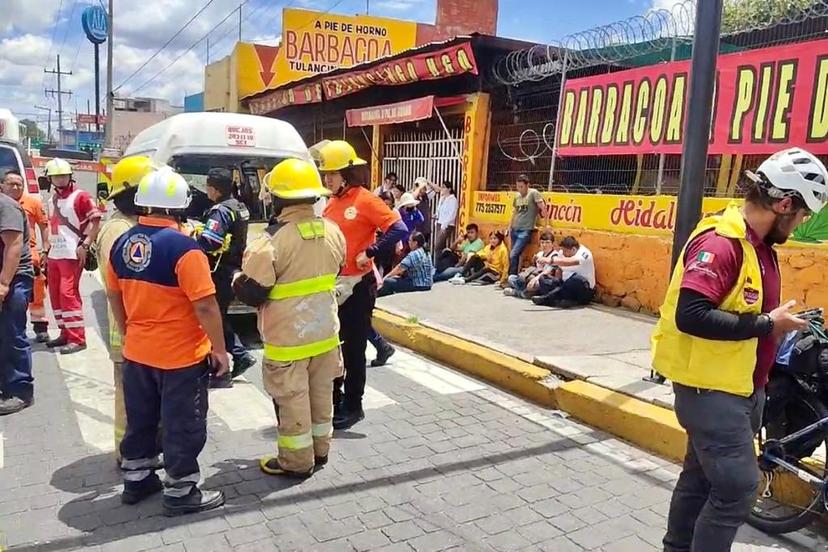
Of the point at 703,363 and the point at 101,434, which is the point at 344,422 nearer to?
the point at 101,434

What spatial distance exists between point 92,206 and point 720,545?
6004mm

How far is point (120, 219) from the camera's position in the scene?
156 inches

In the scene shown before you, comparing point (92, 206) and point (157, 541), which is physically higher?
point (92, 206)

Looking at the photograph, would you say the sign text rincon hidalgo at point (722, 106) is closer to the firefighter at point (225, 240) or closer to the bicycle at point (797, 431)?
the bicycle at point (797, 431)

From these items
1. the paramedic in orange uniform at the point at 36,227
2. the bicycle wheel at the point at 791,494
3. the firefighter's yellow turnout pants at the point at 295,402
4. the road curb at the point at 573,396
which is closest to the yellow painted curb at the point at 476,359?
the road curb at the point at 573,396

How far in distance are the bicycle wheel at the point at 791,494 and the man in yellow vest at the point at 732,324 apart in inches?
30.7

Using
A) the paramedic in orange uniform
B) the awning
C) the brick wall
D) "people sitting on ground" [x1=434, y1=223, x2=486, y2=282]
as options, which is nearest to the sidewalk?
"people sitting on ground" [x1=434, y1=223, x2=486, y2=282]

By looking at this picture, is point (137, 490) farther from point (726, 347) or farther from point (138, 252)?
point (726, 347)

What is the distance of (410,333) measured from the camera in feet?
23.6

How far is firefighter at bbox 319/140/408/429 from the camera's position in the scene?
4.59 metres

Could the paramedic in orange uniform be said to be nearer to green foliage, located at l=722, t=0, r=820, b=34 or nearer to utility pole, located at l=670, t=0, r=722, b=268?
utility pole, located at l=670, t=0, r=722, b=268

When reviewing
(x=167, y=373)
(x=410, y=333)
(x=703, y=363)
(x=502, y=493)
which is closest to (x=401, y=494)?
(x=502, y=493)

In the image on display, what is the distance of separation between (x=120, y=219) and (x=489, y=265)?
696 cm

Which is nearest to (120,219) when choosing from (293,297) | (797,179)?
(293,297)
